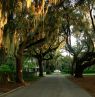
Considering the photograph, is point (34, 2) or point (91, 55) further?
point (91, 55)

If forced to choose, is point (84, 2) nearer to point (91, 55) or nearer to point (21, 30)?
point (21, 30)

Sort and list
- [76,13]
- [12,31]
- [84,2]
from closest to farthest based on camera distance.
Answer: [12,31] → [84,2] → [76,13]

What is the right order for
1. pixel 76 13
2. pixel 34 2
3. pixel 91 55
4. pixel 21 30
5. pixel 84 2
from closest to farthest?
pixel 34 2, pixel 21 30, pixel 84 2, pixel 76 13, pixel 91 55

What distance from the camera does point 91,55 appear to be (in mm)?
59188

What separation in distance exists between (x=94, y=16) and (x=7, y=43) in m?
18.3

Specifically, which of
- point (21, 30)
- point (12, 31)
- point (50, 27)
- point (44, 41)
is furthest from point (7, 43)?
point (44, 41)

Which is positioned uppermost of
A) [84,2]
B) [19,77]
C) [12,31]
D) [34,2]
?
[84,2]

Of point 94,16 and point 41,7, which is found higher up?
point 94,16

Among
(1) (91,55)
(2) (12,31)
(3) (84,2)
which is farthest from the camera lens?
(1) (91,55)

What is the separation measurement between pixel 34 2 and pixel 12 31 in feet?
11.6

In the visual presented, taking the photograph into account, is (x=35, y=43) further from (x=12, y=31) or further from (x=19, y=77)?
(x=12, y=31)

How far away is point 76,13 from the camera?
42031mm

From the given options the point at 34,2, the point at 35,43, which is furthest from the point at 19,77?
the point at 34,2

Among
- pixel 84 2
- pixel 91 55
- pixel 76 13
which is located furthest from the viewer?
pixel 91 55
